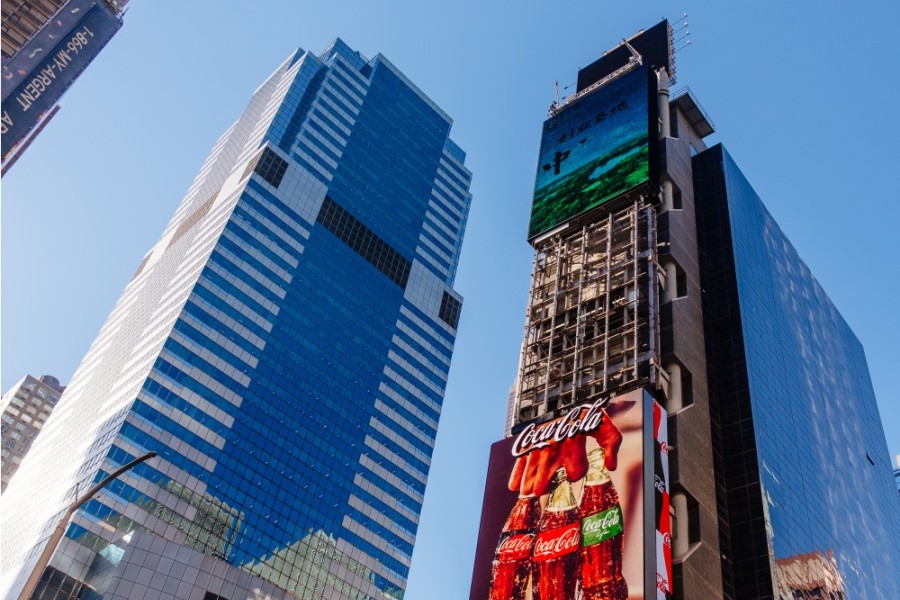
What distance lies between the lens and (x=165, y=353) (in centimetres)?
11200

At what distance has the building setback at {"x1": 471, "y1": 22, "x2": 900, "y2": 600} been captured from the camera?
198ft

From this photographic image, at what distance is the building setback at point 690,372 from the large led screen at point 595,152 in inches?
11.3

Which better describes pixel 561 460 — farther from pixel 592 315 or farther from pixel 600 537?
pixel 592 315

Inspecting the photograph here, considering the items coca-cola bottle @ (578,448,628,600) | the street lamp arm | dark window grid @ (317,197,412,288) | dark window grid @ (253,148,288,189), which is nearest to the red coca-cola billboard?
coca-cola bottle @ (578,448,628,600)

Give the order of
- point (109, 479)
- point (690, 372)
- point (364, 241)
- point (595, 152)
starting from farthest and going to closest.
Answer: point (364, 241) < point (595, 152) < point (690, 372) < point (109, 479)

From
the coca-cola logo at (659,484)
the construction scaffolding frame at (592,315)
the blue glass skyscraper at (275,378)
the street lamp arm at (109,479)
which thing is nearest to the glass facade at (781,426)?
the coca-cola logo at (659,484)

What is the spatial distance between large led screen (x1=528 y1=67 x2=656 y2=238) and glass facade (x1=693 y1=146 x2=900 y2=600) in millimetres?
11096

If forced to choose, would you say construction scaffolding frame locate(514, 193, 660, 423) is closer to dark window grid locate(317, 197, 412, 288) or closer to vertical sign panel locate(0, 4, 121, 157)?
vertical sign panel locate(0, 4, 121, 157)

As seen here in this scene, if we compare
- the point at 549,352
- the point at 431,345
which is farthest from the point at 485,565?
the point at 431,345

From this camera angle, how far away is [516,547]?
5972 centimetres

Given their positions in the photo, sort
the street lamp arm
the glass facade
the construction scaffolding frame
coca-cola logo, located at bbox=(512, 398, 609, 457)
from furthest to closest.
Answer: the construction scaffolding frame → the glass facade → coca-cola logo, located at bbox=(512, 398, 609, 457) → the street lamp arm

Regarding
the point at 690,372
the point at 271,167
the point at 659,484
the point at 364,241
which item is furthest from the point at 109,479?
the point at 364,241

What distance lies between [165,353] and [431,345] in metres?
52.6

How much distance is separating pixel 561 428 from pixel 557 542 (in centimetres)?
1028
